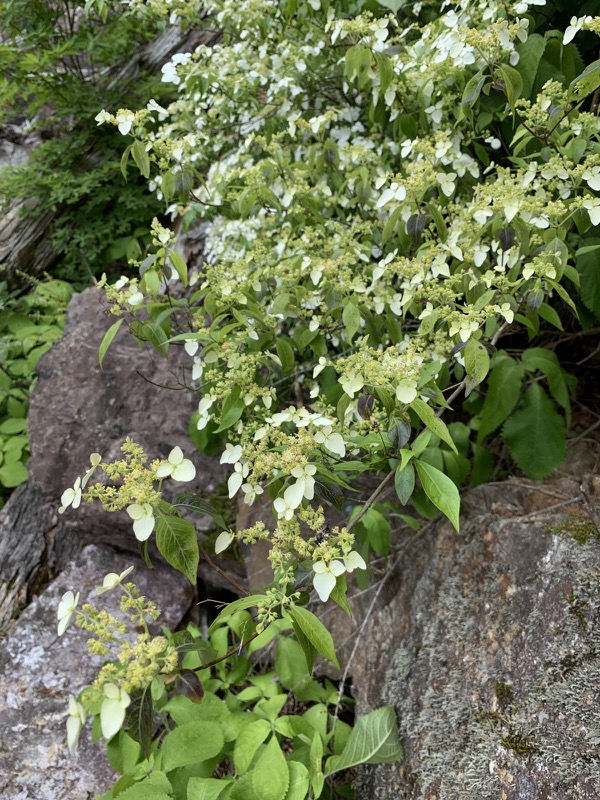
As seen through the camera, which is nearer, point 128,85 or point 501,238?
point 501,238

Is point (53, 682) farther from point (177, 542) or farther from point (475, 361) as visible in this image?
point (475, 361)

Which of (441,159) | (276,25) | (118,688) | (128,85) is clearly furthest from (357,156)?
(128,85)

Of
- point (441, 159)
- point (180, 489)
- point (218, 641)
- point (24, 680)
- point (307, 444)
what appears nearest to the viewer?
point (307, 444)

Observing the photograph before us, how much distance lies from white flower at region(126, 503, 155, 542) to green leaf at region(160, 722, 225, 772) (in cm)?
95

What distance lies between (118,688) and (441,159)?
5.78ft

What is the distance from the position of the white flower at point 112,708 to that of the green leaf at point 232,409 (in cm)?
82

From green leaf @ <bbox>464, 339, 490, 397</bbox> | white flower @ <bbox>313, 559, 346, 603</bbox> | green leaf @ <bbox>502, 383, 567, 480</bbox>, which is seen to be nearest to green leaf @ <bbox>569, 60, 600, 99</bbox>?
green leaf @ <bbox>464, 339, 490, 397</bbox>

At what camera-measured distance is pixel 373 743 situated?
1.82m

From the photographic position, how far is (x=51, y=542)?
124 inches

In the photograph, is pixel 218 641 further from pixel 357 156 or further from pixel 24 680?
pixel 357 156

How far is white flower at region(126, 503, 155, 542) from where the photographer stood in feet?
3.92

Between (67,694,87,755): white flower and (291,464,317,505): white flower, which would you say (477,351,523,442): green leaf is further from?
(67,694,87,755): white flower

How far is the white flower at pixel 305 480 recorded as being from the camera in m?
1.25

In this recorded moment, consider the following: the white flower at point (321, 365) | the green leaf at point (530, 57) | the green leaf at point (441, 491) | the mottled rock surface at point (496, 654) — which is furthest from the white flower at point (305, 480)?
the green leaf at point (530, 57)
